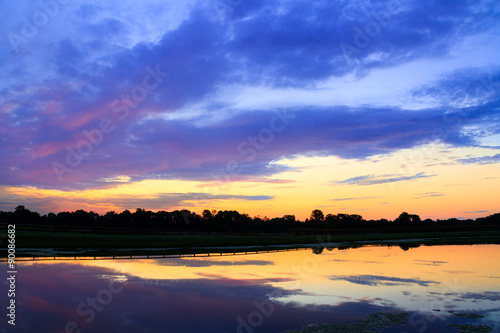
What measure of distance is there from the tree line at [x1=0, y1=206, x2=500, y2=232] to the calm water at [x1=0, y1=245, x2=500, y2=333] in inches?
2364

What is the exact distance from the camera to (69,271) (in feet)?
59.1

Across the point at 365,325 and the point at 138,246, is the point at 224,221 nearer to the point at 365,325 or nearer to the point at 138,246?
the point at 138,246

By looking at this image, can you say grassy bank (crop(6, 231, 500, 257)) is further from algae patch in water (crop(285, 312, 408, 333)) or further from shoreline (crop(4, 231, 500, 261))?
algae patch in water (crop(285, 312, 408, 333))

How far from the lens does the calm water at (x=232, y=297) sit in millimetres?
10055

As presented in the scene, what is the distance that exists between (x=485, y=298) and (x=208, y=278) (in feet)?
36.3

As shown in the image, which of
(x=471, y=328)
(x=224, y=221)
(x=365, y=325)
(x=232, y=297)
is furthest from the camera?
(x=224, y=221)

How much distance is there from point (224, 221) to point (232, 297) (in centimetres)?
13481

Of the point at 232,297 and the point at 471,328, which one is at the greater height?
the point at 232,297

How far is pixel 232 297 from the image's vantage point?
13.4 m

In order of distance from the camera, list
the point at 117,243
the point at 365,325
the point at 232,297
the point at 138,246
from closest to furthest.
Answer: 1. the point at 365,325
2. the point at 232,297
3. the point at 138,246
4. the point at 117,243

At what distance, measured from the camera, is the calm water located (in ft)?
33.0

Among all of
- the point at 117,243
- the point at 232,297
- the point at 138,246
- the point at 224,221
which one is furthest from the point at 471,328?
the point at 224,221

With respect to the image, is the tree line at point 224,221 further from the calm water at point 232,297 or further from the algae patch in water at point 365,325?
the algae patch in water at point 365,325

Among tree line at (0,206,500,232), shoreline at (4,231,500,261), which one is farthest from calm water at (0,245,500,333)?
tree line at (0,206,500,232)
